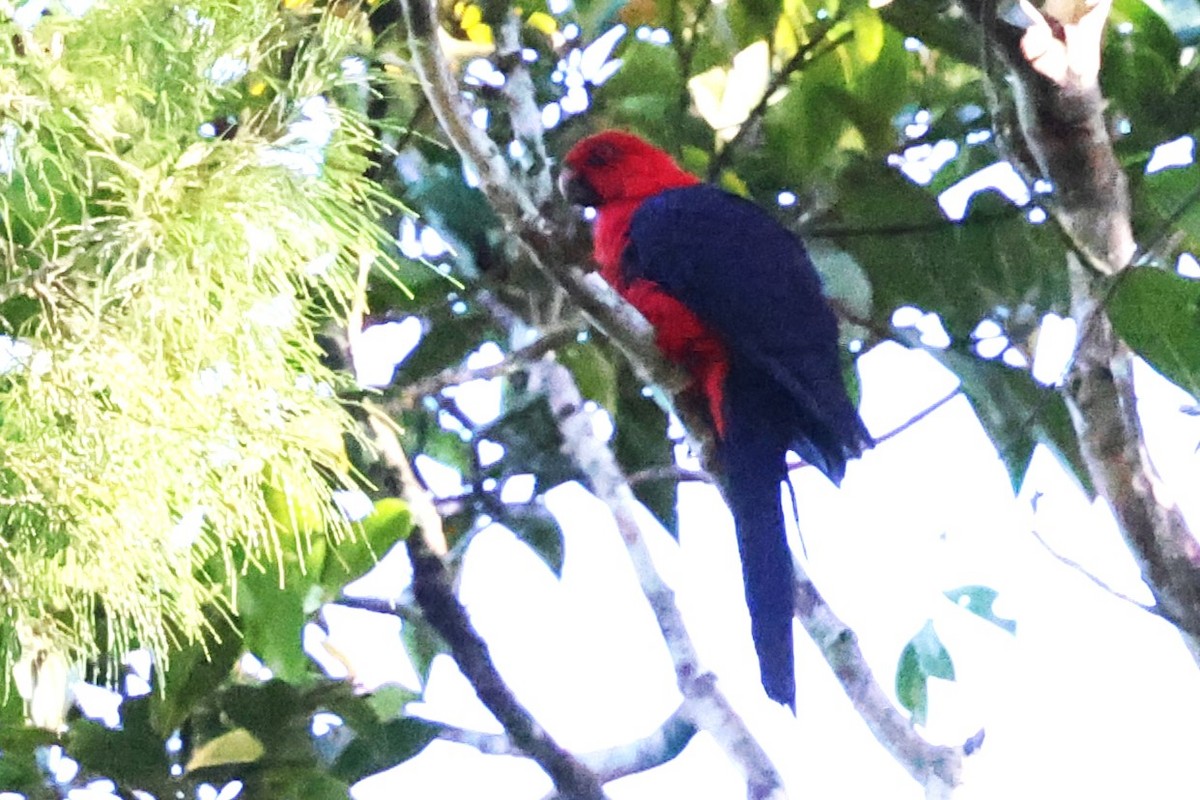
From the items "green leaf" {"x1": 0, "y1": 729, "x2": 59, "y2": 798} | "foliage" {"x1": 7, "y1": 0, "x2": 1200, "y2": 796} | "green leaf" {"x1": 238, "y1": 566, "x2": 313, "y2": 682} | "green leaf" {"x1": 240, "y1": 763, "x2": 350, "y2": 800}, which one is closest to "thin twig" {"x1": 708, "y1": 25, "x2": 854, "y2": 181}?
"foliage" {"x1": 7, "y1": 0, "x2": 1200, "y2": 796}

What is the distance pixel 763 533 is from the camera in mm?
1593

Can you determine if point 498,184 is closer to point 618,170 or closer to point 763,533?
point 763,533

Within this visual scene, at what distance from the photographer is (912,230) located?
1466 millimetres

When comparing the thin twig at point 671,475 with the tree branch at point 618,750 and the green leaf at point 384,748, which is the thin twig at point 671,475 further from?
the green leaf at point 384,748

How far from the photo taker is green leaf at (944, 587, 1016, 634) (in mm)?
1575

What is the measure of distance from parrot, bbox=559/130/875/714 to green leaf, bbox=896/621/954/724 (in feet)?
0.51

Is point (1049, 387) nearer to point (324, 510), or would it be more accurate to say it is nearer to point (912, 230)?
point (912, 230)

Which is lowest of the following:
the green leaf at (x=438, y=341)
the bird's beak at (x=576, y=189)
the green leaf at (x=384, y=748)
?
the green leaf at (x=384, y=748)

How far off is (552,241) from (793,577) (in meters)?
0.53

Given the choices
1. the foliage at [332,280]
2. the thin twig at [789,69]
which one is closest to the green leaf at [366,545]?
the foliage at [332,280]

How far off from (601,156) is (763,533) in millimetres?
581

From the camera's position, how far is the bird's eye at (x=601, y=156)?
183 cm

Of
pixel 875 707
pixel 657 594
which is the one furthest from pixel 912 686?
pixel 657 594

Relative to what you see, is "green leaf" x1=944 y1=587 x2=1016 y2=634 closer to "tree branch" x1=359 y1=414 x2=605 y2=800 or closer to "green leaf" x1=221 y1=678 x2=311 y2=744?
"tree branch" x1=359 y1=414 x2=605 y2=800
